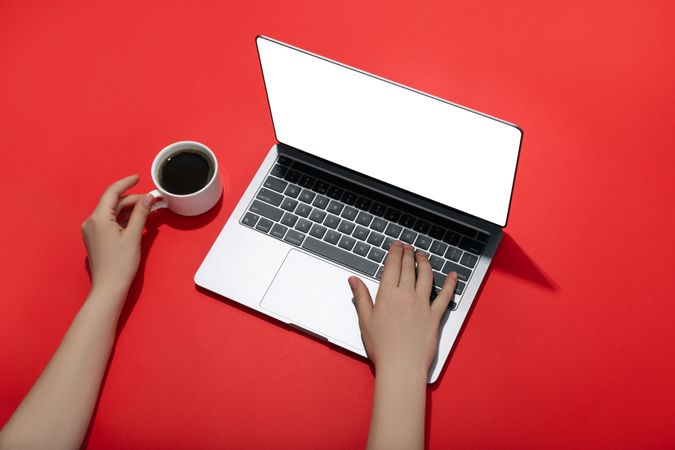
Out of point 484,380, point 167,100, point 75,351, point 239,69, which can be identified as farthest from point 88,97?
point 484,380

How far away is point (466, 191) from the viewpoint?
101 cm

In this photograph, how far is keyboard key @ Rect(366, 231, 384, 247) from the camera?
108 centimetres

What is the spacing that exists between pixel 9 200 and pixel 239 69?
47 centimetres

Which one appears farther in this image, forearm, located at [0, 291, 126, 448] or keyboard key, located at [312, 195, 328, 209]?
keyboard key, located at [312, 195, 328, 209]

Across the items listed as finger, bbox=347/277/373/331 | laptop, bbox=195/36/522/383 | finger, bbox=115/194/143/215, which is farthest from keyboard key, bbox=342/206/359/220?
finger, bbox=115/194/143/215

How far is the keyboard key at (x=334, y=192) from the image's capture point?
1.10 meters

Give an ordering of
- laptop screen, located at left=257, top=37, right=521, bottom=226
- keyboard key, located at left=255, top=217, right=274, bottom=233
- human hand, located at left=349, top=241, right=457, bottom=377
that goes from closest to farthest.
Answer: laptop screen, located at left=257, top=37, right=521, bottom=226, human hand, located at left=349, top=241, right=457, bottom=377, keyboard key, located at left=255, top=217, right=274, bottom=233

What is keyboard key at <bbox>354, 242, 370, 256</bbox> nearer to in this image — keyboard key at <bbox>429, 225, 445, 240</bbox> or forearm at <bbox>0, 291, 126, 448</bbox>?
keyboard key at <bbox>429, 225, 445, 240</bbox>

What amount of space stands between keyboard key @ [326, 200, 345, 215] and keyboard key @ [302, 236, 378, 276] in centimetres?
5

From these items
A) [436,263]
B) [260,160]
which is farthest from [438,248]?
[260,160]

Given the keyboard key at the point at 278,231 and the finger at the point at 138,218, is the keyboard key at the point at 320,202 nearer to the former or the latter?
the keyboard key at the point at 278,231

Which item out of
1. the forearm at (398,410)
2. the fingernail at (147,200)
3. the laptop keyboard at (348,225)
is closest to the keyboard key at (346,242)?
the laptop keyboard at (348,225)

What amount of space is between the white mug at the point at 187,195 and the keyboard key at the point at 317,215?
165 mm

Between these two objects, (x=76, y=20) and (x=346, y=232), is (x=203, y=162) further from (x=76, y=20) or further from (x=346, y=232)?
(x=76, y=20)
